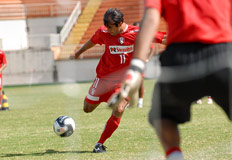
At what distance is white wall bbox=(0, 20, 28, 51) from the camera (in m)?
26.6

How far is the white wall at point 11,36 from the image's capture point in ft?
87.4

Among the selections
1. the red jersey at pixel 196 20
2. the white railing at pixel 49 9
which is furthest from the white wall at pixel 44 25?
the red jersey at pixel 196 20

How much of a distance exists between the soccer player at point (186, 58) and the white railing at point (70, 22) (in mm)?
24595

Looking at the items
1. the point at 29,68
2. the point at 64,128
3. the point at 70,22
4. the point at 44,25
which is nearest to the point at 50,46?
the point at 29,68

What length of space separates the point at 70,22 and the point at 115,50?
21.2 m

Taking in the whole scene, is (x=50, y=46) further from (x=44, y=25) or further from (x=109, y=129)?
(x=109, y=129)

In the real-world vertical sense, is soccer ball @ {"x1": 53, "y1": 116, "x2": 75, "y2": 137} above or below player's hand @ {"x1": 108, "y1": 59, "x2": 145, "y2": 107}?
below

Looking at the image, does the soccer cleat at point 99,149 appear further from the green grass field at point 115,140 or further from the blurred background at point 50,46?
the blurred background at point 50,46

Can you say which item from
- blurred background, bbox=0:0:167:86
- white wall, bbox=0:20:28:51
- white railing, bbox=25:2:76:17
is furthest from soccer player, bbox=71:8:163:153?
white railing, bbox=25:2:76:17

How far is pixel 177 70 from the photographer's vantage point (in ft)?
9.88

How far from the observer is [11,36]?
2667cm

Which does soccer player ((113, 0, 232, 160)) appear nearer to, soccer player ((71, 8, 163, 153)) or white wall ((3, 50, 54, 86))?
soccer player ((71, 8, 163, 153))

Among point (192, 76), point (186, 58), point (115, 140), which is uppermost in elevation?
point (186, 58)

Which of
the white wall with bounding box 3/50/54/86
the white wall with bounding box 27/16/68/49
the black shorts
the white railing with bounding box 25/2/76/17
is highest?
the black shorts
